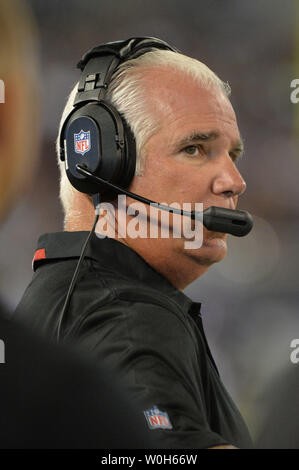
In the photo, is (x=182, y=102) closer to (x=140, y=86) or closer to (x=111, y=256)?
(x=140, y=86)

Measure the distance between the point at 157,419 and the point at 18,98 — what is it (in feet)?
3.15

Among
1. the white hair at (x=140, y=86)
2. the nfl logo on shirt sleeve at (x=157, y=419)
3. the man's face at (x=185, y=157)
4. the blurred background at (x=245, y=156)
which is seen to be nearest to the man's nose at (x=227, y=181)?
the man's face at (x=185, y=157)

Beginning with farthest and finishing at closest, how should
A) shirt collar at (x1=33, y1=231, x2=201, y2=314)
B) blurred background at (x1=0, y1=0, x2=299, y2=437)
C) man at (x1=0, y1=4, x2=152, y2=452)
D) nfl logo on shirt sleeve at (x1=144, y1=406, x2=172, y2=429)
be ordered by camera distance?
blurred background at (x1=0, y1=0, x2=299, y2=437) < shirt collar at (x1=33, y1=231, x2=201, y2=314) < nfl logo on shirt sleeve at (x1=144, y1=406, x2=172, y2=429) < man at (x1=0, y1=4, x2=152, y2=452)

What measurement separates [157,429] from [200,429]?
0.04 m

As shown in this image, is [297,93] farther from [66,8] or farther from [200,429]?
[200,429]

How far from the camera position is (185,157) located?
2.99 ft

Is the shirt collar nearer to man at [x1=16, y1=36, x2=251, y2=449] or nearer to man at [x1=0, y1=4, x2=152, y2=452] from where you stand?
man at [x1=16, y1=36, x2=251, y2=449]

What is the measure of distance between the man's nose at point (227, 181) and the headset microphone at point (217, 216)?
6cm

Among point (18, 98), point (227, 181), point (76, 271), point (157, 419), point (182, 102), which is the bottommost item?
point (157, 419)

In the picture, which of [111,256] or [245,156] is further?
[245,156]

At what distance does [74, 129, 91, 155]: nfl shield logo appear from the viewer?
91 centimetres

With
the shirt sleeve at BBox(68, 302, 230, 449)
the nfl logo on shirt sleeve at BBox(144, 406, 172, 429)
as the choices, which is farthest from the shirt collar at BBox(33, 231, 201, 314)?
the nfl logo on shirt sleeve at BBox(144, 406, 172, 429)

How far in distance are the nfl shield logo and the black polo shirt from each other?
4.5 inches

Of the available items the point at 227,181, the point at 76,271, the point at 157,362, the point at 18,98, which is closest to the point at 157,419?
the point at 157,362
